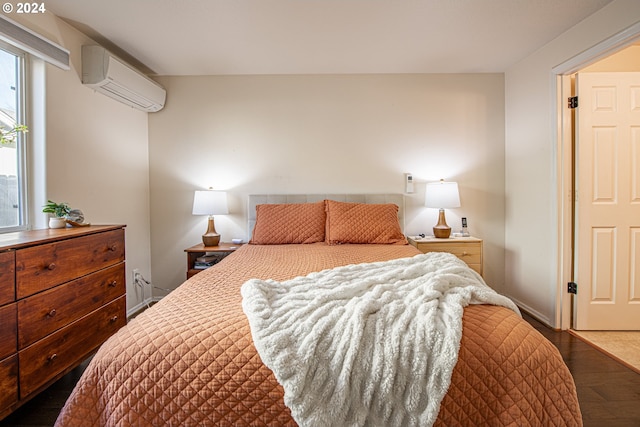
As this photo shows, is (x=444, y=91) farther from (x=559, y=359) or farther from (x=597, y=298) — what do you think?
(x=559, y=359)

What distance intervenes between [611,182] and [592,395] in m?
1.67

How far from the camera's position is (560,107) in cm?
251

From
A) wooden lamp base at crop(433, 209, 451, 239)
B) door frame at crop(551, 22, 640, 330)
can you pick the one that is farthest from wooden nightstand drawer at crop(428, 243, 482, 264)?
door frame at crop(551, 22, 640, 330)

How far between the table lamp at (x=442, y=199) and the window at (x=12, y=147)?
3225mm

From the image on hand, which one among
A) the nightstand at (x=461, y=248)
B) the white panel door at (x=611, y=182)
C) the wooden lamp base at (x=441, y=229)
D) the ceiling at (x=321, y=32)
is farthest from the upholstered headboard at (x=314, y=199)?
the white panel door at (x=611, y=182)

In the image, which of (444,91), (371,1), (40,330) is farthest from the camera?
(444,91)

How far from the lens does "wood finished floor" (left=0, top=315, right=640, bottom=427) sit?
1530 mm

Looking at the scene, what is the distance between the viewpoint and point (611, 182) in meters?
2.47

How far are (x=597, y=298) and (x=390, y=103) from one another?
2.49 metres

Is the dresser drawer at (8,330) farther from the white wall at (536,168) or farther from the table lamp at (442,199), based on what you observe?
the white wall at (536,168)

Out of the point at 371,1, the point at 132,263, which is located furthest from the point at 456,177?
the point at 132,263

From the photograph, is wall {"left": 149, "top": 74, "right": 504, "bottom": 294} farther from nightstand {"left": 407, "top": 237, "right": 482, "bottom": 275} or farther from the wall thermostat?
nightstand {"left": 407, "top": 237, "right": 482, "bottom": 275}

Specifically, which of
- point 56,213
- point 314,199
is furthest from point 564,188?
point 56,213

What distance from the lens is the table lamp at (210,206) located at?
9.84 ft
